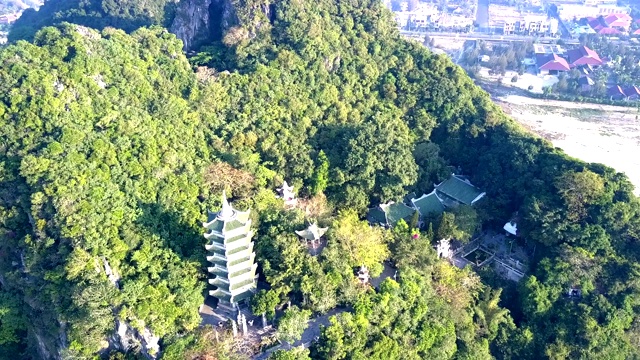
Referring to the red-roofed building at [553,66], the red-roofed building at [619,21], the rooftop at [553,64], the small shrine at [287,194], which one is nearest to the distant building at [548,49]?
the rooftop at [553,64]

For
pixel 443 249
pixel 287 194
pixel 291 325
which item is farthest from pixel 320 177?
pixel 291 325

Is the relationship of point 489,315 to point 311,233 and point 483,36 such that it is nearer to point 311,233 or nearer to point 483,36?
point 311,233

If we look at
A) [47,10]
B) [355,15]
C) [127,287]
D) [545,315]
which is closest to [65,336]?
[127,287]

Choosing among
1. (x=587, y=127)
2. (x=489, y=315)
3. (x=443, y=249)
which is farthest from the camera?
(x=587, y=127)

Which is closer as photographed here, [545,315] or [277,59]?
[545,315]

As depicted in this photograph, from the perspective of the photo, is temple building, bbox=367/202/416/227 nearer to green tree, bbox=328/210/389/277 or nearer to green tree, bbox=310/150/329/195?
green tree, bbox=310/150/329/195

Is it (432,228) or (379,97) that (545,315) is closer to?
(432,228)
